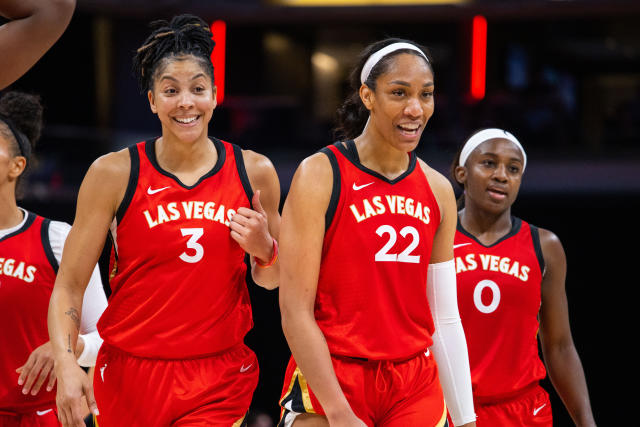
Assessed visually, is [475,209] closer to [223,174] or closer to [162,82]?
[223,174]

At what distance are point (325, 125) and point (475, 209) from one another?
7.92 meters

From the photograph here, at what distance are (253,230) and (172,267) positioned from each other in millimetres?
291

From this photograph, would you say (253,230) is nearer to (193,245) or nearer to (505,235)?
(193,245)

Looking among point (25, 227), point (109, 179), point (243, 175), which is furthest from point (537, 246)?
point (25, 227)

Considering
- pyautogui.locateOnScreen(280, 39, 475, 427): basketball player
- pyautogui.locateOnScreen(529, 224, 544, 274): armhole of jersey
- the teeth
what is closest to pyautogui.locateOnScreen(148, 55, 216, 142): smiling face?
the teeth

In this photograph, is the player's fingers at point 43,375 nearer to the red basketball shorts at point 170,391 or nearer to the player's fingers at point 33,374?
the player's fingers at point 33,374

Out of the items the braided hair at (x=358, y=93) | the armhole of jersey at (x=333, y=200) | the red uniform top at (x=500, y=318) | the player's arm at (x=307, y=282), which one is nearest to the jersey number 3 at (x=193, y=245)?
the player's arm at (x=307, y=282)

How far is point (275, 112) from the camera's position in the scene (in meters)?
11.1

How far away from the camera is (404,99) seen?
2.61 metres

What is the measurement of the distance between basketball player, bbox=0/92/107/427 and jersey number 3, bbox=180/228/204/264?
61cm

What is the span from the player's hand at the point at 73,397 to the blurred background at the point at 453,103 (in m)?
3.90

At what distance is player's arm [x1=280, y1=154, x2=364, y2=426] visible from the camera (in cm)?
243

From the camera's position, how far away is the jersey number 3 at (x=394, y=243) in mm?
2568

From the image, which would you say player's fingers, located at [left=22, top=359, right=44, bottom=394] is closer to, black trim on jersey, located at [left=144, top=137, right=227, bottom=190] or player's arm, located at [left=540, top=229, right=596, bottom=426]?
black trim on jersey, located at [left=144, top=137, right=227, bottom=190]
